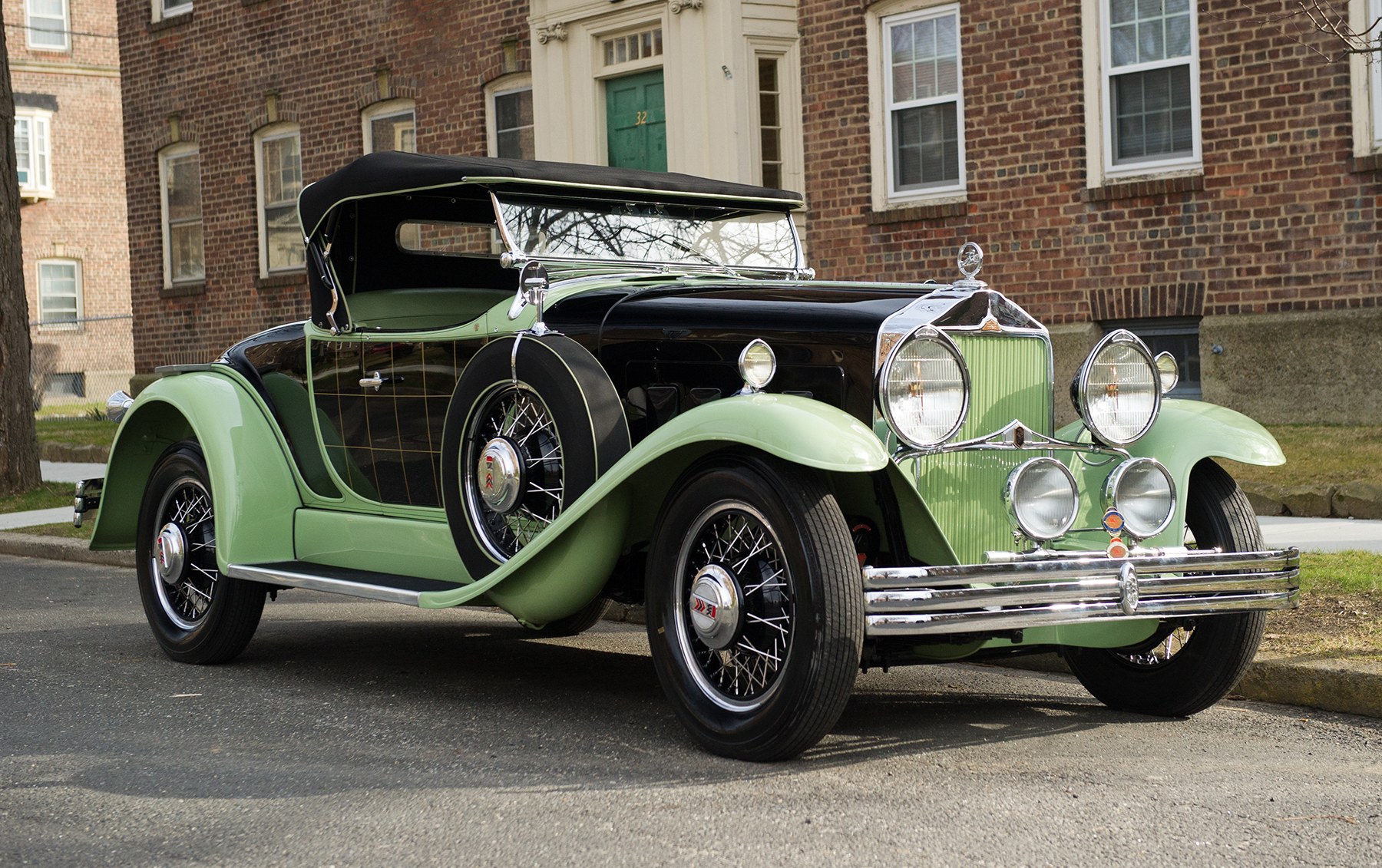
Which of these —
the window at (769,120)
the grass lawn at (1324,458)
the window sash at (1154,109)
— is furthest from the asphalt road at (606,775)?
the window at (769,120)

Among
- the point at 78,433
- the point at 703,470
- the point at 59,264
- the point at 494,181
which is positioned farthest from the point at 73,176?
the point at 703,470

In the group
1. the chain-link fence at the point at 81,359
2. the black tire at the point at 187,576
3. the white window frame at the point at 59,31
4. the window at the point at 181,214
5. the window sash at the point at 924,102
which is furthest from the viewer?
the white window frame at the point at 59,31

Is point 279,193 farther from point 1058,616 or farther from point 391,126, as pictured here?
point 1058,616

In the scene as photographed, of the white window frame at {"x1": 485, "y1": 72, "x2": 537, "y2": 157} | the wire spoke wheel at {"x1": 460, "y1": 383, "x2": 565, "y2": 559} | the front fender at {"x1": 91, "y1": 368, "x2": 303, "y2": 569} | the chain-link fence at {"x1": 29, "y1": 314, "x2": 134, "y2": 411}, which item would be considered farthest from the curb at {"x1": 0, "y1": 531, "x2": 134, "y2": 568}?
the chain-link fence at {"x1": 29, "y1": 314, "x2": 134, "y2": 411}

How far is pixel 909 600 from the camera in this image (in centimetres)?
428

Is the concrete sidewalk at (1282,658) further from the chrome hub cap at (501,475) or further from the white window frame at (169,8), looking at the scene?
the white window frame at (169,8)

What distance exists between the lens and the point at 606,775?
4492 millimetres

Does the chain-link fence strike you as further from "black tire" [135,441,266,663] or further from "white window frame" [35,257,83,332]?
"black tire" [135,441,266,663]

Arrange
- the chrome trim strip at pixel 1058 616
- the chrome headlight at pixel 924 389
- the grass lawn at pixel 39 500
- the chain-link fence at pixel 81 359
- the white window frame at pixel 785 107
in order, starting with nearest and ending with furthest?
1. the chrome trim strip at pixel 1058 616
2. the chrome headlight at pixel 924 389
3. the grass lawn at pixel 39 500
4. the white window frame at pixel 785 107
5. the chain-link fence at pixel 81 359

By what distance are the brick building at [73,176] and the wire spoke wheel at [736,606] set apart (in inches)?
1290

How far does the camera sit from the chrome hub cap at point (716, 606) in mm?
4582

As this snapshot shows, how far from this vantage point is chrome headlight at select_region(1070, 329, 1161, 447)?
A: 504 cm

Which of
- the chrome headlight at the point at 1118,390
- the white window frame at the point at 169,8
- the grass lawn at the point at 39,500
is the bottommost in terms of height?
Result: the grass lawn at the point at 39,500

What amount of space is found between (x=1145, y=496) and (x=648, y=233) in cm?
255
